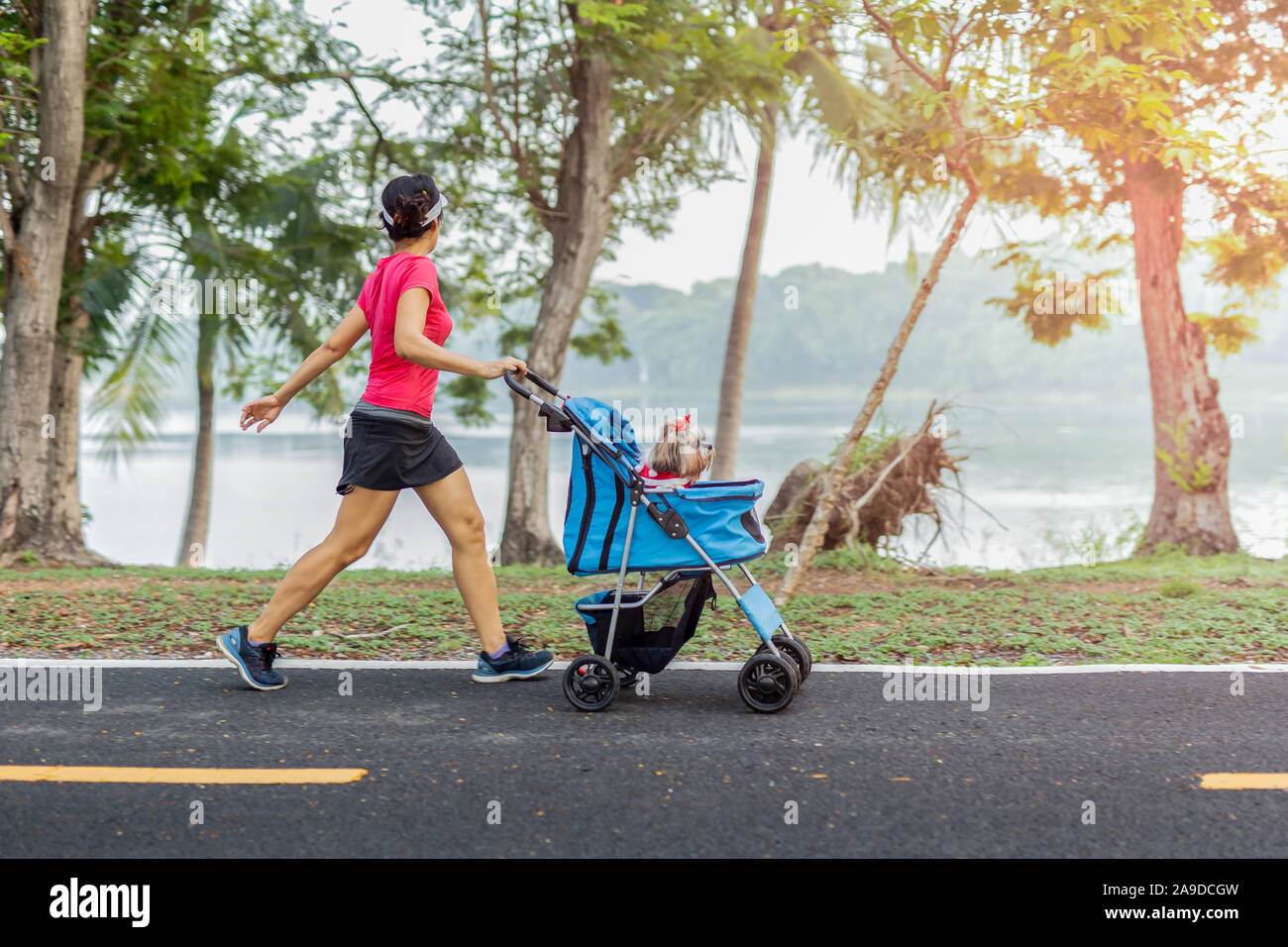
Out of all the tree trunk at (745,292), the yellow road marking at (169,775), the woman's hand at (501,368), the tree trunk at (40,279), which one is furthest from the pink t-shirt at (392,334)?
the tree trunk at (745,292)

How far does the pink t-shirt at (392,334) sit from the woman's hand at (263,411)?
0.49 meters

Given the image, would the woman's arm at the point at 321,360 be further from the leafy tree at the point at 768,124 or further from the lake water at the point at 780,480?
the leafy tree at the point at 768,124

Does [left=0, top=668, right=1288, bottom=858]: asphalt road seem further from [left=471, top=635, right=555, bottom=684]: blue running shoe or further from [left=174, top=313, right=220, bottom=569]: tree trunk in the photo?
[left=174, top=313, right=220, bottom=569]: tree trunk

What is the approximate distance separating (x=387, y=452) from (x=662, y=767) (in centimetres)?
177

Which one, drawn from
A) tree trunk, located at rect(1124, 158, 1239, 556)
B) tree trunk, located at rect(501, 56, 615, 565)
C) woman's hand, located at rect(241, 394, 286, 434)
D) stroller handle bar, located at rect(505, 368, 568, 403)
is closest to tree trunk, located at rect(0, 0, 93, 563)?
tree trunk, located at rect(501, 56, 615, 565)

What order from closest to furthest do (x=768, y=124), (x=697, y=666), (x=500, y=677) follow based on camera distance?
(x=500, y=677) < (x=697, y=666) < (x=768, y=124)

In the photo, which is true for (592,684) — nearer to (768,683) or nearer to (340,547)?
(768,683)

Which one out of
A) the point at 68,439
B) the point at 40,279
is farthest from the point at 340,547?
the point at 68,439

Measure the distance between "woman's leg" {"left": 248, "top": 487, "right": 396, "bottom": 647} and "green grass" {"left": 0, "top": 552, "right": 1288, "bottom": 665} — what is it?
96 cm

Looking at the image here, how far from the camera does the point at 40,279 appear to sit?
32.4 feet

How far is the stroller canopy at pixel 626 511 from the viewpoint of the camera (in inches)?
172

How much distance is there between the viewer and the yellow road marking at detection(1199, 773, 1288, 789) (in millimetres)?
3584
